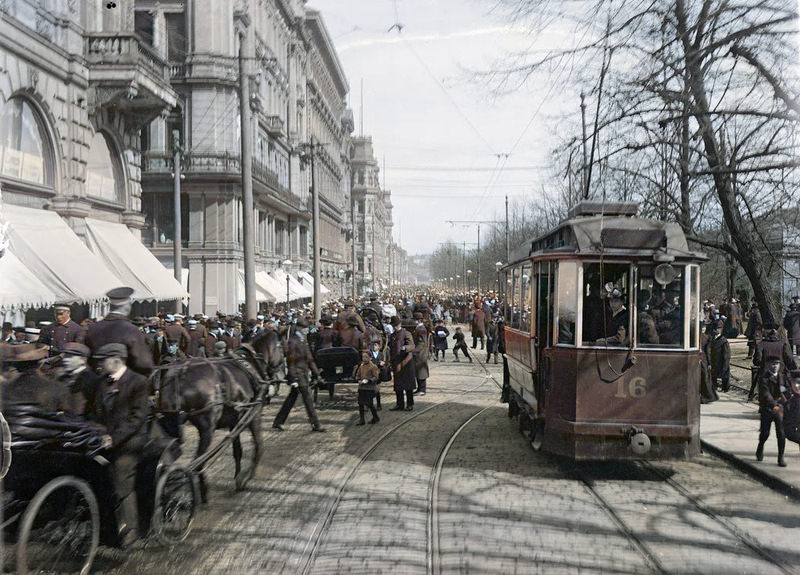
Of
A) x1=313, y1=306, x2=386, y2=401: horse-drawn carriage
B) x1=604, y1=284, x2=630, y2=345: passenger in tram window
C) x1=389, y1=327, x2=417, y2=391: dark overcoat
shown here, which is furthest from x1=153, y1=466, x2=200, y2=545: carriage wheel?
x1=389, y1=327, x2=417, y2=391: dark overcoat

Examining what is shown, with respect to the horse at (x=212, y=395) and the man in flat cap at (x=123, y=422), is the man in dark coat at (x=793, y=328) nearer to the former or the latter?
the horse at (x=212, y=395)

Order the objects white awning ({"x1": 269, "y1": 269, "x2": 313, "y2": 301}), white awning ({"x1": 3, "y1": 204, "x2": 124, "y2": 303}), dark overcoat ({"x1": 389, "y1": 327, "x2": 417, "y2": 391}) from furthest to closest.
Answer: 1. white awning ({"x1": 269, "y1": 269, "x2": 313, "y2": 301})
2. white awning ({"x1": 3, "y1": 204, "x2": 124, "y2": 303})
3. dark overcoat ({"x1": 389, "y1": 327, "x2": 417, "y2": 391})

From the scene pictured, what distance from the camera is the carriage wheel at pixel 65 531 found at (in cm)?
506

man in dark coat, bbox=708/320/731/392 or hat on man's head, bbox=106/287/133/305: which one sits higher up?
hat on man's head, bbox=106/287/133/305

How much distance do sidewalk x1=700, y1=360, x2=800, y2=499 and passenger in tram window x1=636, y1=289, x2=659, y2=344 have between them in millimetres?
2182

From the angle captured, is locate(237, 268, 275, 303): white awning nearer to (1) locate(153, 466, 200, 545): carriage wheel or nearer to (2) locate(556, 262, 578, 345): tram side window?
(2) locate(556, 262, 578, 345): tram side window

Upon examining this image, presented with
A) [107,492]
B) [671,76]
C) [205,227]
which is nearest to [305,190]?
[205,227]

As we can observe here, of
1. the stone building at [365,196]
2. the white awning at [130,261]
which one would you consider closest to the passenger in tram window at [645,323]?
the white awning at [130,261]

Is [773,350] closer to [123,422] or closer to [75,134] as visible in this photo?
[123,422]

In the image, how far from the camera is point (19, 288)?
531 inches

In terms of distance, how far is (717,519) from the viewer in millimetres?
7137

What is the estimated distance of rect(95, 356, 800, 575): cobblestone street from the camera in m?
5.89

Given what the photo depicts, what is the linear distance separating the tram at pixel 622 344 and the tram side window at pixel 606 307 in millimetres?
12

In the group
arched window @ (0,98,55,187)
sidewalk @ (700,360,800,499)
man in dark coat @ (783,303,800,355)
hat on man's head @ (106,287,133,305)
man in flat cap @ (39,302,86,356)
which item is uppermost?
arched window @ (0,98,55,187)
